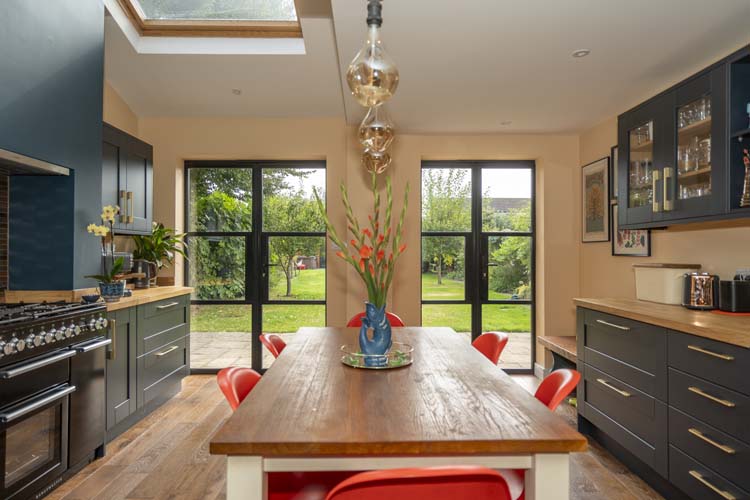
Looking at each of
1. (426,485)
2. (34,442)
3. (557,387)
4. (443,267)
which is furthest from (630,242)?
(34,442)

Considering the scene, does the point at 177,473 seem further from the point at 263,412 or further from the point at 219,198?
the point at 219,198

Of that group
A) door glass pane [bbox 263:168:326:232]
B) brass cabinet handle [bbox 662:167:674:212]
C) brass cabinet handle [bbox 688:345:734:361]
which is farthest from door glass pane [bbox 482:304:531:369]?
brass cabinet handle [bbox 688:345:734:361]

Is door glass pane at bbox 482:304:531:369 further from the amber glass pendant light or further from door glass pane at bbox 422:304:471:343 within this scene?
the amber glass pendant light

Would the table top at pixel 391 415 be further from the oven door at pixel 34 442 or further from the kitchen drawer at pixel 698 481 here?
the oven door at pixel 34 442

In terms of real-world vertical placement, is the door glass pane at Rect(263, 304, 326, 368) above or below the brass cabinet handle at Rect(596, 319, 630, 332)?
below

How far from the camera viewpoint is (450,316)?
4.83 meters

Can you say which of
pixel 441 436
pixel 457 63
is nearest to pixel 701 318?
pixel 441 436

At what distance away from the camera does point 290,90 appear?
404 cm

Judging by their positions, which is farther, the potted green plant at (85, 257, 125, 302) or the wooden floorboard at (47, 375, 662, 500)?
the potted green plant at (85, 257, 125, 302)

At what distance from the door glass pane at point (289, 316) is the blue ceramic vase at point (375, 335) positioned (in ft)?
9.59

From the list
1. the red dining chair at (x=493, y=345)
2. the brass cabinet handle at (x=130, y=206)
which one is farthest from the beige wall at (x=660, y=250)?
the brass cabinet handle at (x=130, y=206)

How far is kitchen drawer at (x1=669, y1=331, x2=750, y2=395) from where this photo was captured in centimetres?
186

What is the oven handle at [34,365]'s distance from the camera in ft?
6.53

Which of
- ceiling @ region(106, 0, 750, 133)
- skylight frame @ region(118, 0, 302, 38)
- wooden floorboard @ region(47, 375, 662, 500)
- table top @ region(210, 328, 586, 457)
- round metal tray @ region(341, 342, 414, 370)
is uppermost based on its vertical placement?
skylight frame @ region(118, 0, 302, 38)
